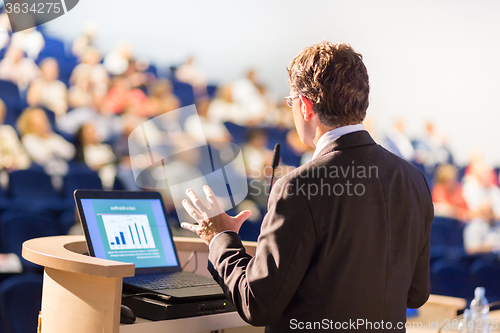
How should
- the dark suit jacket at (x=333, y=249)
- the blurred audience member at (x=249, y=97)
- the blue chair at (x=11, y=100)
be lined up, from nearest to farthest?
the dark suit jacket at (x=333, y=249) → the blue chair at (x=11, y=100) → the blurred audience member at (x=249, y=97)

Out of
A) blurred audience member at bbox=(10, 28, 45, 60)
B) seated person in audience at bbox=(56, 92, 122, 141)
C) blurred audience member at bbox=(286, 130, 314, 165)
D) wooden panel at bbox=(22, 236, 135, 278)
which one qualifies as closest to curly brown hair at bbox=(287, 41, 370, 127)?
wooden panel at bbox=(22, 236, 135, 278)

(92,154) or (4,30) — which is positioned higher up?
(4,30)

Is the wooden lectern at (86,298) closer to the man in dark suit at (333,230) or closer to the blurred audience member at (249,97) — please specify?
the man in dark suit at (333,230)

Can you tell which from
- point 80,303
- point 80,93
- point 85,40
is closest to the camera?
point 80,303

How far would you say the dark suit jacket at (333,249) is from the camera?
75 cm

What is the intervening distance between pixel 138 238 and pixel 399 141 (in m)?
3.20

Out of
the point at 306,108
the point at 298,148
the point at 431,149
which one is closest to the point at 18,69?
the point at 298,148

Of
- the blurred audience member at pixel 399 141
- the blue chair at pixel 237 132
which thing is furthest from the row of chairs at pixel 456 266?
the blue chair at pixel 237 132

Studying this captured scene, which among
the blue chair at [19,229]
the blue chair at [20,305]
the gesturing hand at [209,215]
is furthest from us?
the blue chair at [19,229]

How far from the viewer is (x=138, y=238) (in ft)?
3.83

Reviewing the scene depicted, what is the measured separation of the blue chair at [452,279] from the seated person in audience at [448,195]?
472 millimetres

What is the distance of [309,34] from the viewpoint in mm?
3920

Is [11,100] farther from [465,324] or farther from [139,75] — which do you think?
[465,324]

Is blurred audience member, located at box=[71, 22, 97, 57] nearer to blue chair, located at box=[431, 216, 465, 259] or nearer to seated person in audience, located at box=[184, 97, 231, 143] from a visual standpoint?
seated person in audience, located at box=[184, 97, 231, 143]
